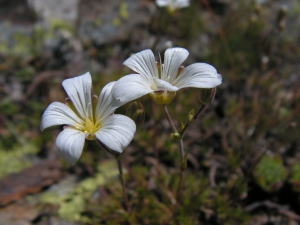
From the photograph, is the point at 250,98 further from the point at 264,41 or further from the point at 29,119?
the point at 29,119

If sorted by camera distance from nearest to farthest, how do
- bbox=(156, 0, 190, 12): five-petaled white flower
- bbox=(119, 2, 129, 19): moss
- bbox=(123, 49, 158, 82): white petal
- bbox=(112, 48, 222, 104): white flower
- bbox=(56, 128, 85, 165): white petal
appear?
bbox=(56, 128, 85, 165): white petal, bbox=(112, 48, 222, 104): white flower, bbox=(123, 49, 158, 82): white petal, bbox=(156, 0, 190, 12): five-petaled white flower, bbox=(119, 2, 129, 19): moss

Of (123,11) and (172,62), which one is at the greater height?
(123,11)

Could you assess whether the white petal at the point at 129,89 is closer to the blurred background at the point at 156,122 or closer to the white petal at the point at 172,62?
the white petal at the point at 172,62

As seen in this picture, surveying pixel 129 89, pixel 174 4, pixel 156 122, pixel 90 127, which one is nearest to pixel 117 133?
pixel 129 89

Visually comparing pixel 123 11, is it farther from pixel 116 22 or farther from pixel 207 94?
pixel 207 94

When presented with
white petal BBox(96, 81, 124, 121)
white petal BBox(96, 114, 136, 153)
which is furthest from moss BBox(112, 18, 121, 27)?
white petal BBox(96, 114, 136, 153)

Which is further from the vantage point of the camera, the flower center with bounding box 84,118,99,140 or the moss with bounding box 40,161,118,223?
the moss with bounding box 40,161,118,223

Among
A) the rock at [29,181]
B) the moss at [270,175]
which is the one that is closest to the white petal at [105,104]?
the rock at [29,181]

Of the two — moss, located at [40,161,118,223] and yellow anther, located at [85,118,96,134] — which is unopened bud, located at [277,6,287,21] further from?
yellow anther, located at [85,118,96,134]
